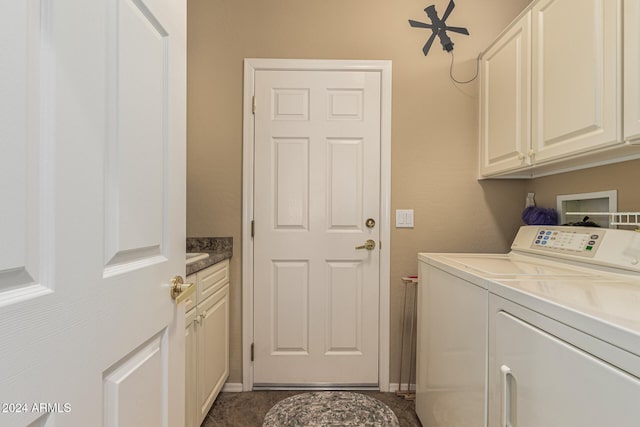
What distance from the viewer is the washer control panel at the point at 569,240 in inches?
48.8

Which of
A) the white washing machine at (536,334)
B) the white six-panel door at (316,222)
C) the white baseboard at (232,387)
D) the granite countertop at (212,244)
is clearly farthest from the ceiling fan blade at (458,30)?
the white baseboard at (232,387)

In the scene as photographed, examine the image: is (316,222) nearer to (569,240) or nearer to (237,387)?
(237,387)

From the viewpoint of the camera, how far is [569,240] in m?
1.36

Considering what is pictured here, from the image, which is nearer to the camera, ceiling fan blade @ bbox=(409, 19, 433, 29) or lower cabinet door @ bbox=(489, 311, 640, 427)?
lower cabinet door @ bbox=(489, 311, 640, 427)

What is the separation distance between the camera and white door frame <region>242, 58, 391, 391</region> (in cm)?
203

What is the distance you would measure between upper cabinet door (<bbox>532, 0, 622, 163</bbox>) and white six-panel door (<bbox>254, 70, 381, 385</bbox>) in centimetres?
90

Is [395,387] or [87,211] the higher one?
[87,211]

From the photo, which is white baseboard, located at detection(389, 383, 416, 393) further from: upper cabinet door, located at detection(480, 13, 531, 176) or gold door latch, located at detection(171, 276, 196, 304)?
gold door latch, located at detection(171, 276, 196, 304)

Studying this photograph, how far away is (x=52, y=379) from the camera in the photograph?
0.45 metres

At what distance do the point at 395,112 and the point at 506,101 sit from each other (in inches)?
25.2

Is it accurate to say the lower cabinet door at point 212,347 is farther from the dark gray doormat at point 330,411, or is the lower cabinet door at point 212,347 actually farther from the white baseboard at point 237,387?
the dark gray doormat at point 330,411

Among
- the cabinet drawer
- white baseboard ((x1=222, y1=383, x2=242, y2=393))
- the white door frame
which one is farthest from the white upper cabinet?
white baseboard ((x1=222, y1=383, x2=242, y2=393))

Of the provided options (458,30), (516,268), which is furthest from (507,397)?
(458,30)

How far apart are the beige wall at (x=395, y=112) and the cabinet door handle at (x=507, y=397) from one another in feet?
3.67
